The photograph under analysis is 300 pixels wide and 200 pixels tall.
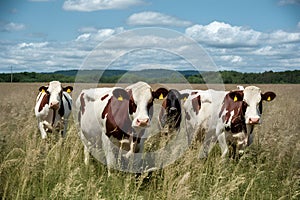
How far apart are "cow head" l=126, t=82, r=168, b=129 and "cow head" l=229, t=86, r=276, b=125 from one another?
1700mm

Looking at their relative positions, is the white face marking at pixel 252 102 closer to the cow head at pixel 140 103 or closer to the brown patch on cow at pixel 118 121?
the cow head at pixel 140 103

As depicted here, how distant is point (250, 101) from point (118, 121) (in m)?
2.38

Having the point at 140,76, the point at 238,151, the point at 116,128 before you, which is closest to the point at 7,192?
the point at 116,128

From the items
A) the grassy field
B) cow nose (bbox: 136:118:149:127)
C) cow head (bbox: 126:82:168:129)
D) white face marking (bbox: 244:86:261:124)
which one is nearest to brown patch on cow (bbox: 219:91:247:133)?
white face marking (bbox: 244:86:261:124)

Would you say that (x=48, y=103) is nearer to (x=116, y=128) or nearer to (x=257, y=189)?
(x=116, y=128)

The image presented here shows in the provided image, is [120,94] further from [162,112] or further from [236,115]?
[236,115]

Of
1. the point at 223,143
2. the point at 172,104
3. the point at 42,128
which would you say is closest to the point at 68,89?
the point at 42,128

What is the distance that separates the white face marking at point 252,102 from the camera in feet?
23.4

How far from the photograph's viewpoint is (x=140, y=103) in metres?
6.31

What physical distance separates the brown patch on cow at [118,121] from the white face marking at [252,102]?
6.76 ft

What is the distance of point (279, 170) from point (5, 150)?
13.3 feet

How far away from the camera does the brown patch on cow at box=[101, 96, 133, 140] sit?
652cm

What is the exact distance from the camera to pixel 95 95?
7859 millimetres

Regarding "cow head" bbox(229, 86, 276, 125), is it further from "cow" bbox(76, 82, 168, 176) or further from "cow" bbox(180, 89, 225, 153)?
"cow" bbox(76, 82, 168, 176)
